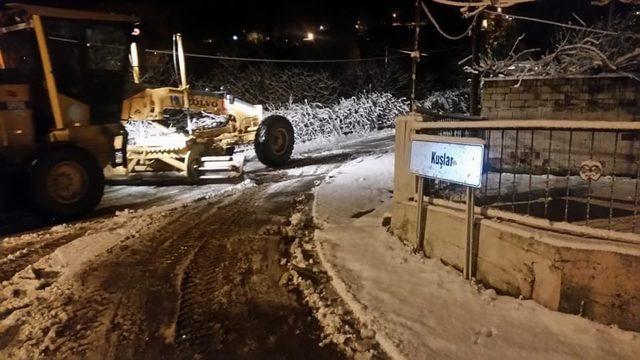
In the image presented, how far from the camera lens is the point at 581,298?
180 inches

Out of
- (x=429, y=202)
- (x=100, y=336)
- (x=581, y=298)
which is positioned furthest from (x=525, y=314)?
(x=100, y=336)

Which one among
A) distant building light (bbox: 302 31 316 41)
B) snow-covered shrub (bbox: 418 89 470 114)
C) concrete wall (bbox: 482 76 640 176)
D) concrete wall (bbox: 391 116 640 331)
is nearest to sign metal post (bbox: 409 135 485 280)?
concrete wall (bbox: 391 116 640 331)

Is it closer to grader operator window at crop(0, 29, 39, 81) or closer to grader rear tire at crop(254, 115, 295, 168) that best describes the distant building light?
grader rear tire at crop(254, 115, 295, 168)

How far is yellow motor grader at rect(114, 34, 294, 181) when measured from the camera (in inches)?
444

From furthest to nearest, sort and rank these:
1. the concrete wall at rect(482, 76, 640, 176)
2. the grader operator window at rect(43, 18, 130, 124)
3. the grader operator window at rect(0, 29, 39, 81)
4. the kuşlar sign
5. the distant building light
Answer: the distant building light, the concrete wall at rect(482, 76, 640, 176), the grader operator window at rect(43, 18, 130, 124), the grader operator window at rect(0, 29, 39, 81), the kuşlar sign

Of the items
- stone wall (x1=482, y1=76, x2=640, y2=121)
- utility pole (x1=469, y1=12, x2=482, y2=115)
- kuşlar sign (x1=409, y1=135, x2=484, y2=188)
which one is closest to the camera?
kuşlar sign (x1=409, y1=135, x2=484, y2=188)

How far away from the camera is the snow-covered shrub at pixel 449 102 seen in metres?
27.1

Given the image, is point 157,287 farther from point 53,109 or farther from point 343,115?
point 343,115

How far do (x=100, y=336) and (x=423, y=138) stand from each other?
3845 mm

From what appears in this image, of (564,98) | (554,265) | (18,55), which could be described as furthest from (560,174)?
(18,55)

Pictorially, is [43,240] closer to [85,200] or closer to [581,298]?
[85,200]

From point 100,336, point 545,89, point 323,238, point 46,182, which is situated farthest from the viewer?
point 545,89

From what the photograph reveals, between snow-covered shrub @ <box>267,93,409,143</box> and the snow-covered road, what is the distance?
1124 cm

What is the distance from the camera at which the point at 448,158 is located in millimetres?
5582
